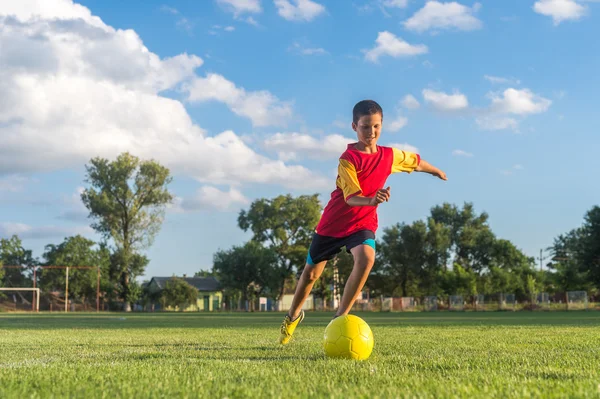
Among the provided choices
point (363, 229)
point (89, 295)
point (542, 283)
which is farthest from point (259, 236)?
point (363, 229)

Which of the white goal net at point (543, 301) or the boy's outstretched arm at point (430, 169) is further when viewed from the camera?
the white goal net at point (543, 301)

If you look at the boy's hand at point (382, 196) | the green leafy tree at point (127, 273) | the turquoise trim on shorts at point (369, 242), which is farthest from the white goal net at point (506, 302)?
the boy's hand at point (382, 196)

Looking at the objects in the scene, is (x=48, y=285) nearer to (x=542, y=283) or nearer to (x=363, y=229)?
(x=542, y=283)

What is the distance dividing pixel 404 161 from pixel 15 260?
74249 millimetres

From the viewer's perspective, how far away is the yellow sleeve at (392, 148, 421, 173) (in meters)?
6.51

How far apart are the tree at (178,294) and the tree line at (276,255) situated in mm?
140

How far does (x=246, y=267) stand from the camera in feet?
213

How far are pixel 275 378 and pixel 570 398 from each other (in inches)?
63.3

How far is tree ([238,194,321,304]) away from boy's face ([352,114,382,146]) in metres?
61.7

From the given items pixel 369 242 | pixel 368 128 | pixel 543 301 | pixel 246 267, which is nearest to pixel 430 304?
pixel 543 301

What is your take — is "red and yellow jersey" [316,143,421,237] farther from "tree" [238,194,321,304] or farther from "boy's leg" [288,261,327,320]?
"tree" [238,194,321,304]

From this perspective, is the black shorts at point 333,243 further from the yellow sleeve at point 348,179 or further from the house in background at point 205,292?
the house in background at point 205,292

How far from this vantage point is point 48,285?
63.7 metres

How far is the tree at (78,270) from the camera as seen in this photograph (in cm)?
6438
